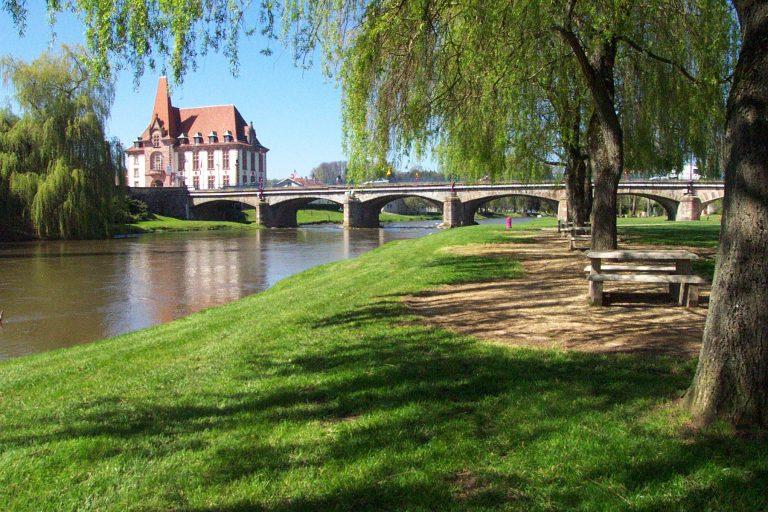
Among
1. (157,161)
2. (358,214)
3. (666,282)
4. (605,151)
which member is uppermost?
(157,161)

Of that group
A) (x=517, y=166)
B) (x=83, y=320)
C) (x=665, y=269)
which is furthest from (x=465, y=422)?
(x=517, y=166)

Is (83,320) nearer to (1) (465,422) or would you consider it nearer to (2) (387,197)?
(1) (465,422)

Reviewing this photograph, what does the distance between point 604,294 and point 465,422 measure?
15.8 feet

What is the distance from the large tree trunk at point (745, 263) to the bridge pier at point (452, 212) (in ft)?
204

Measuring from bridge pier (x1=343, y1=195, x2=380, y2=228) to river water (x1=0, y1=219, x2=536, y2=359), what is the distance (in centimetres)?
3666

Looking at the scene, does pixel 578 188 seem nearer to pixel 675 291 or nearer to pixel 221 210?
pixel 675 291

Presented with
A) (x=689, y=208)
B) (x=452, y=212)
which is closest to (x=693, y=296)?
(x=689, y=208)

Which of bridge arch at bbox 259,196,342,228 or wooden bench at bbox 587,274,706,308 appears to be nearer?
wooden bench at bbox 587,274,706,308

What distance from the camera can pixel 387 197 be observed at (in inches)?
2945

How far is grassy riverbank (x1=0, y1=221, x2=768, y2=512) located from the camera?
3.64 metres

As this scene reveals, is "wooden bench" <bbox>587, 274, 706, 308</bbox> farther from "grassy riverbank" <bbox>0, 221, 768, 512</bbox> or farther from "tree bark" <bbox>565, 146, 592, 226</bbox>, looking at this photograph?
"tree bark" <bbox>565, 146, 592, 226</bbox>

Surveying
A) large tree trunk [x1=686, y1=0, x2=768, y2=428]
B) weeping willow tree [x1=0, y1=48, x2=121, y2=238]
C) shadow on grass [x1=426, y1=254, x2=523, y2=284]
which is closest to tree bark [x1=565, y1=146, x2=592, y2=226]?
shadow on grass [x1=426, y1=254, x2=523, y2=284]

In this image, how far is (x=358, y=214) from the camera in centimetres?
7706

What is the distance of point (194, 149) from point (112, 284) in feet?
311
